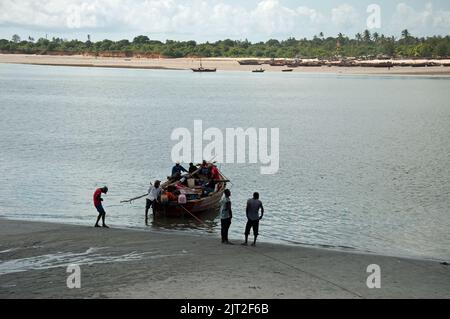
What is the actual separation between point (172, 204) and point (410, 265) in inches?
365

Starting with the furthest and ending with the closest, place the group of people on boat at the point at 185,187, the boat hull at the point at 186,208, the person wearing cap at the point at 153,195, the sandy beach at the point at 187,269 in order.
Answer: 1. the boat hull at the point at 186,208
2. the group of people on boat at the point at 185,187
3. the person wearing cap at the point at 153,195
4. the sandy beach at the point at 187,269

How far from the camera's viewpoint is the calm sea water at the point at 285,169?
2366 cm

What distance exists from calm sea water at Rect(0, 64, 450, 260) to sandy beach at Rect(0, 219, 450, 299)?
3471mm

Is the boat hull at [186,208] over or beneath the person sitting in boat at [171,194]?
beneath

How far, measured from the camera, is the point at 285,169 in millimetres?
37594

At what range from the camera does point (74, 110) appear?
3044 inches

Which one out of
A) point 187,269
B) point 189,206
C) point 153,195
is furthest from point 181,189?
point 187,269

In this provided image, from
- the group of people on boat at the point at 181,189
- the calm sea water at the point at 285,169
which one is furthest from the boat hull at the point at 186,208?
the calm sea water at the point at 285,169

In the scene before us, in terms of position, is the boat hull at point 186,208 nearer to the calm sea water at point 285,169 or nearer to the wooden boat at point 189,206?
the wooden boat at point 189,206

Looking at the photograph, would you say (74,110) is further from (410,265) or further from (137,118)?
(410,265)

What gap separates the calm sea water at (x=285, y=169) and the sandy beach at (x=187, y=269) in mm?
3471

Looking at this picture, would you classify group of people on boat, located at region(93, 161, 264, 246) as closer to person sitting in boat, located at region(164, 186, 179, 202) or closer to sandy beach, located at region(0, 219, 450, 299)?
person sitting in boat, located at region(164, 186, 179, 202)

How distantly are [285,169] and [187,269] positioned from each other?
22792 mm

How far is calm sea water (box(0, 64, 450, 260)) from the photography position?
23.7m
